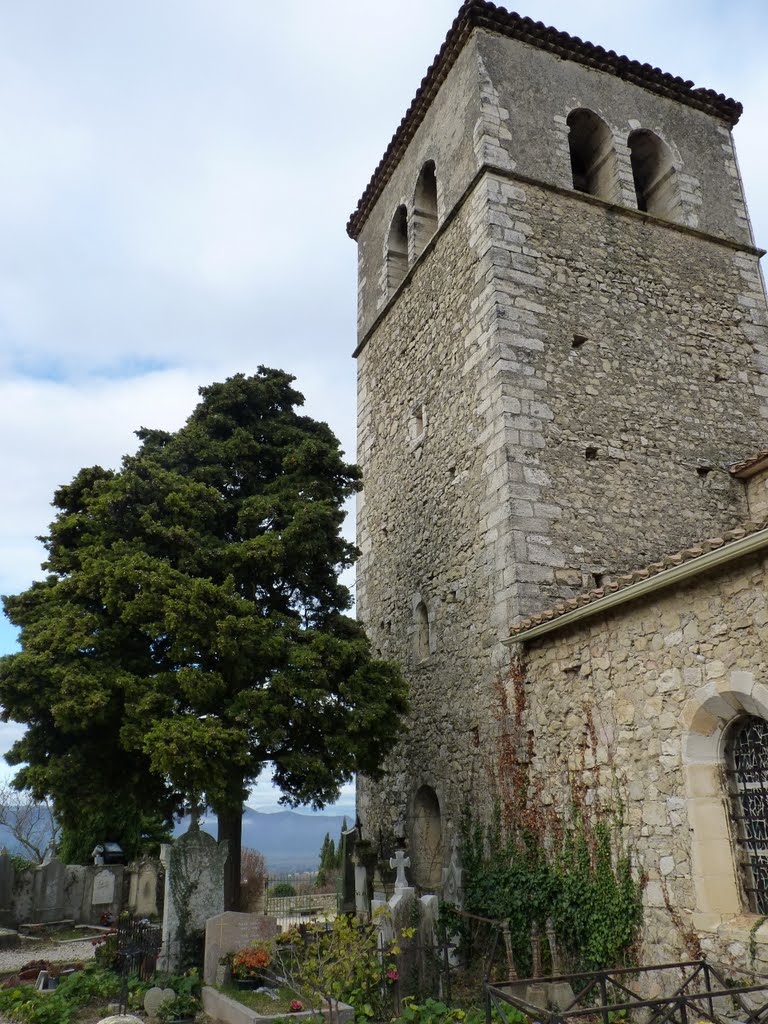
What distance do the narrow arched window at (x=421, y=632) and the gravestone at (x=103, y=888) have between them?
8.58 meters

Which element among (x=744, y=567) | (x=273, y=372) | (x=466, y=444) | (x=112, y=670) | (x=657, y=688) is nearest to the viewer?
(x=744, y=567)

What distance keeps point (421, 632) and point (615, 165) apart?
815 centimetres

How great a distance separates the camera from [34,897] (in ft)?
51.6

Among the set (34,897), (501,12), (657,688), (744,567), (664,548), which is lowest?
(34,897)

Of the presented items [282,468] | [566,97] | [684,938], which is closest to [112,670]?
[282,468]

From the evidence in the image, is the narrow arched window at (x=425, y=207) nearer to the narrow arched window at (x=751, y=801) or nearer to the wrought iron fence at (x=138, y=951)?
the narrow arched window at (x=751, y=801)

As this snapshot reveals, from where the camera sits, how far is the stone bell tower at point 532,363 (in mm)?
10773

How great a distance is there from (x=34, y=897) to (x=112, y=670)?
931cm

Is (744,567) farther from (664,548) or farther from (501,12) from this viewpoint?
(501,12)

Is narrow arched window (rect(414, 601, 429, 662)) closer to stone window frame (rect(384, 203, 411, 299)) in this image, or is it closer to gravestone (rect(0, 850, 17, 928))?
stone window frame (rect(384, 203, 411, 299))

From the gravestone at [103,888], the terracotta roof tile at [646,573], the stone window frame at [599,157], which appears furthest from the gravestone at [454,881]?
the stone window frame at [599,157]

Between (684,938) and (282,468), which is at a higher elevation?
(282,468)

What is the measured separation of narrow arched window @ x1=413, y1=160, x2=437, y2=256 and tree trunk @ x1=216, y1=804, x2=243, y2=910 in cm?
988

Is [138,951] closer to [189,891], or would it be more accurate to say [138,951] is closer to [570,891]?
[189,891]
